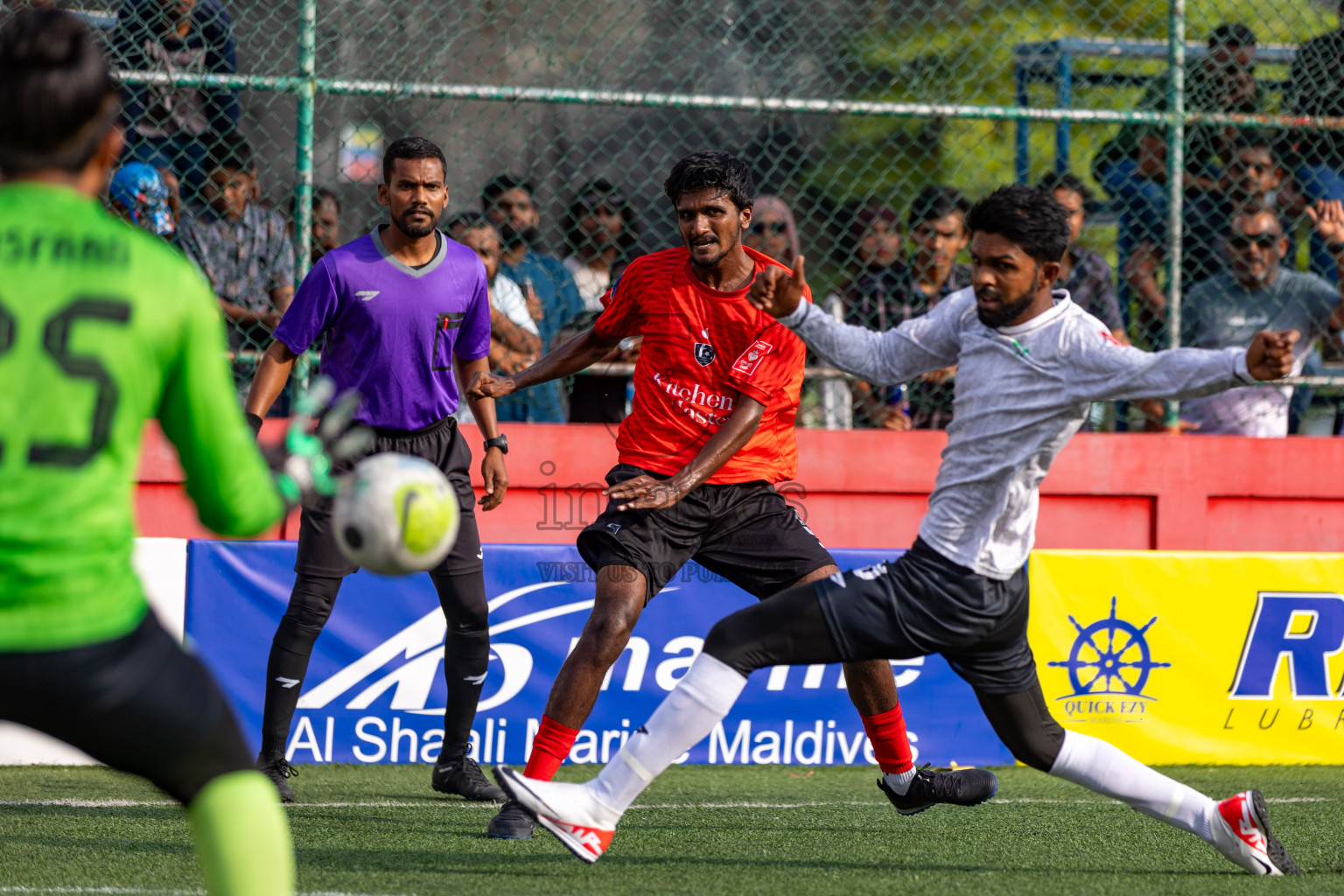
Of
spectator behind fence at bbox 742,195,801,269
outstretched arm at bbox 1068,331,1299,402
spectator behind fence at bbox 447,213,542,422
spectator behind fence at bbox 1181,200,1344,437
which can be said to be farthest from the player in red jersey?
spectator behind fence at bbox 1181,200,1344,437

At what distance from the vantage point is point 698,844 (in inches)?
194

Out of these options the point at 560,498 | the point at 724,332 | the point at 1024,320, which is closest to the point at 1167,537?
the point at 560,498

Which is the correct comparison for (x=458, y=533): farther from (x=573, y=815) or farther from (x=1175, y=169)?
(x=1175, y=169)

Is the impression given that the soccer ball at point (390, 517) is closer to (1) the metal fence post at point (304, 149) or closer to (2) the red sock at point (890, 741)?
(2) the red sock at point (890, 741)

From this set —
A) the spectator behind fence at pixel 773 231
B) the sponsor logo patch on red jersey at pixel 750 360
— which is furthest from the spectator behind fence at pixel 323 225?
the sponsor logo patch on red jersey at pixel 750 360

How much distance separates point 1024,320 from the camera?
4039 millimetres

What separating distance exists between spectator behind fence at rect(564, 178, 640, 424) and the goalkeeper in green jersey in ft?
16.9

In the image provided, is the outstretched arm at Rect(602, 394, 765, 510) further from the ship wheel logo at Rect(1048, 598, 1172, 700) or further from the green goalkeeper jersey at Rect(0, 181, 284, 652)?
→ the ship wheel logo at Rect(1048, 598, 1172, 700)

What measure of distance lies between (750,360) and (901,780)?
1510 millimetres

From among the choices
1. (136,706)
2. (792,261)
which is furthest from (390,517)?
(792,261)

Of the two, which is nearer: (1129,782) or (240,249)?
(1129,782)

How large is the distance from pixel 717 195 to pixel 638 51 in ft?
10.8

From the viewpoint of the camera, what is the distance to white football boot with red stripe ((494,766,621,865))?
160 inches

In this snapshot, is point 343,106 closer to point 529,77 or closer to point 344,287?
point 529,77
